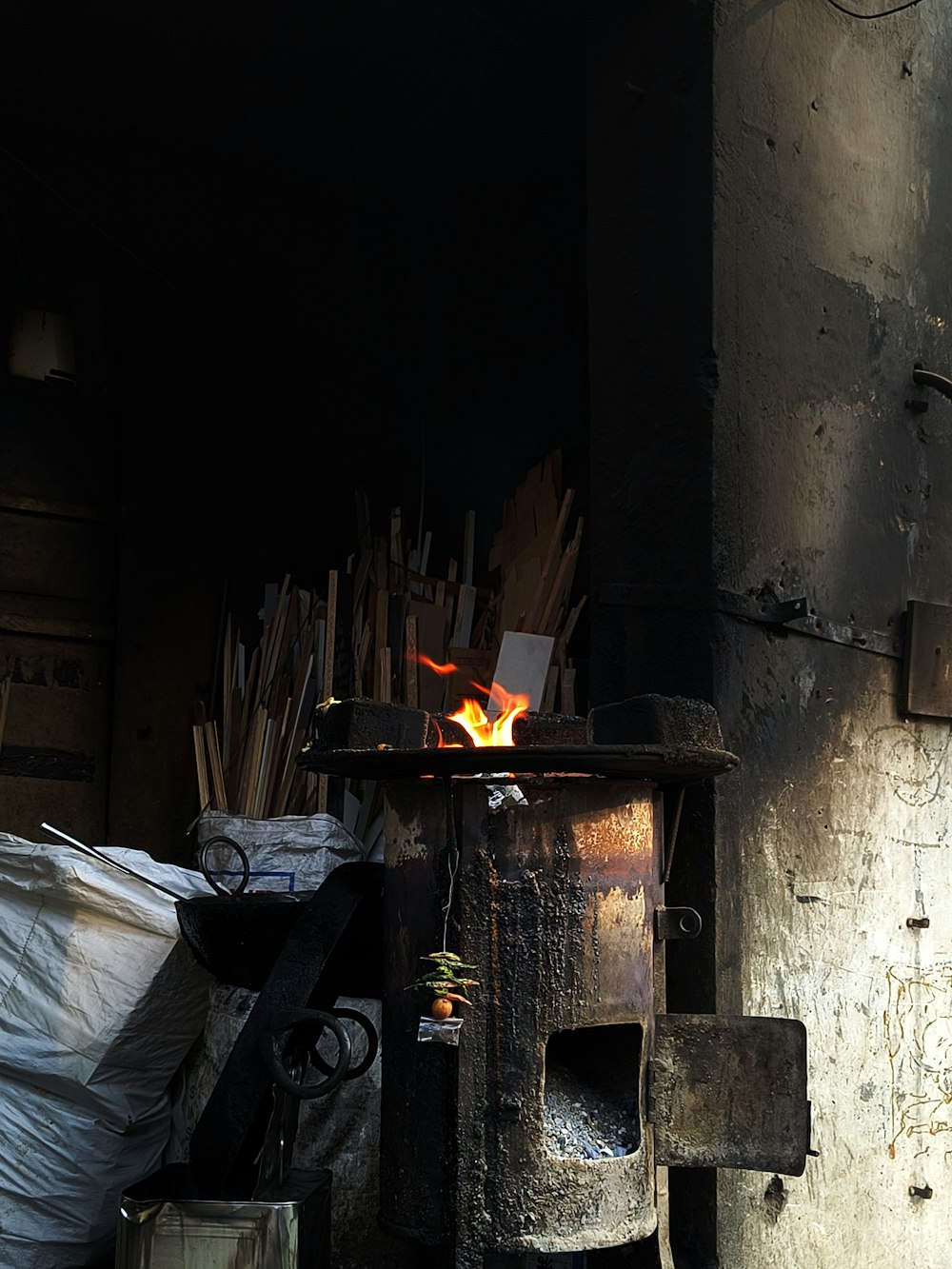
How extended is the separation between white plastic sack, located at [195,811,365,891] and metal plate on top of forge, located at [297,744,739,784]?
2029 millimetres

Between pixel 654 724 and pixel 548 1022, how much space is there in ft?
2.05

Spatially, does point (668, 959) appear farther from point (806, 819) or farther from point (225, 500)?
point (225, 500)

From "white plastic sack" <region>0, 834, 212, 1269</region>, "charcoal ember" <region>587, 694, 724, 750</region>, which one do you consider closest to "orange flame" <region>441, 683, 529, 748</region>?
"charcoal ember" <region>587, 694, 724, 750</region>

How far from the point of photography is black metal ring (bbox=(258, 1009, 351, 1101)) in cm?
258

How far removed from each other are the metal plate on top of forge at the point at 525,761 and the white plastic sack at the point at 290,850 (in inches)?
79.9

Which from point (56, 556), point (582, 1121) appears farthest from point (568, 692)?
point (56, 556)

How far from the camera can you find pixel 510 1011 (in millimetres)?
2551

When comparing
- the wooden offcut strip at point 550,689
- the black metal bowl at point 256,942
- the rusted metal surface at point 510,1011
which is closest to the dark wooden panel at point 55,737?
the wooden offcut strip at point 550,689

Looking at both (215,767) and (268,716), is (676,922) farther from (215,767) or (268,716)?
(215,767)

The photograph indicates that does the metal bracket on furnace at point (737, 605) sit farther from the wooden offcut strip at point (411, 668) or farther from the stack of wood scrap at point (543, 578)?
the wooden offcut strip at point (411, 668)

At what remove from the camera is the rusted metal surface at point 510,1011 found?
8.27 ft

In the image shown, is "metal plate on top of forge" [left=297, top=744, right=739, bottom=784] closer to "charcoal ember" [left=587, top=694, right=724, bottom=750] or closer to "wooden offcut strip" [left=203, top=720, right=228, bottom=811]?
"charcoal ember" [left=587, top=694, right=724, bottom=750]

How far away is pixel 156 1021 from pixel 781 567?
2351 millimetres

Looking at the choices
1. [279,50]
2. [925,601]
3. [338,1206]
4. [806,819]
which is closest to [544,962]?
[806,819]
